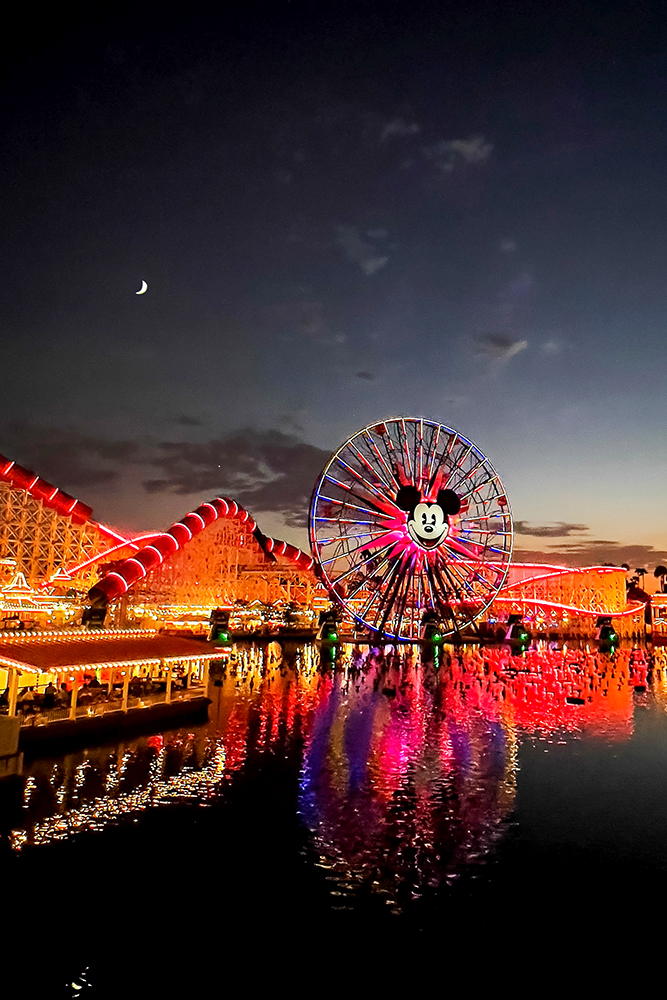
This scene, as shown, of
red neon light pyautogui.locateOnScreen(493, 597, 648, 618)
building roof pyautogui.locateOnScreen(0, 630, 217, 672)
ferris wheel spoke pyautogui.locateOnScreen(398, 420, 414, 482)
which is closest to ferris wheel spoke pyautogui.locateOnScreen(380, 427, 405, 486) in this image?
ferris wheel spoke pyautogui.locateOnScreen(398, 420, 414, 482)

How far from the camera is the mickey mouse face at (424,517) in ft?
147

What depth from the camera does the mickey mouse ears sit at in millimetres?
45000

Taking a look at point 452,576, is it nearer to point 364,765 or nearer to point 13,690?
point 364,765

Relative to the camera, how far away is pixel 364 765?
18422mm

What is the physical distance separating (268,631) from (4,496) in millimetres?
31181

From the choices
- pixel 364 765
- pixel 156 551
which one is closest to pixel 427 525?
pixel 156 551

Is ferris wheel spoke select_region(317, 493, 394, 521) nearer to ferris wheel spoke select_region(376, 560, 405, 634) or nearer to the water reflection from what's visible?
ferris wheel spoke select_region(376, 560, 405, 634)

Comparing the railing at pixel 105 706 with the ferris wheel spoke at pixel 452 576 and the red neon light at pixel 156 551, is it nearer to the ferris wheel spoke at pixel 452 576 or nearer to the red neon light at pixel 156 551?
the ferris wheel spoke at pixel 452 576

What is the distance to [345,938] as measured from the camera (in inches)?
362

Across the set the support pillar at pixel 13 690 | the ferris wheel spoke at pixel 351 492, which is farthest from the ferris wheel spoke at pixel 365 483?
the support pillar at pixel 13 690

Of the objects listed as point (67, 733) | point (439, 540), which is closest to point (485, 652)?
point (439, 540)

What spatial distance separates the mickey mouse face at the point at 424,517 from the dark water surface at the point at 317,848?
21122 mm

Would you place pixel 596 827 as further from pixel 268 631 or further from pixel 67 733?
pixel 268 631

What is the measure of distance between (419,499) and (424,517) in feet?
4.09
